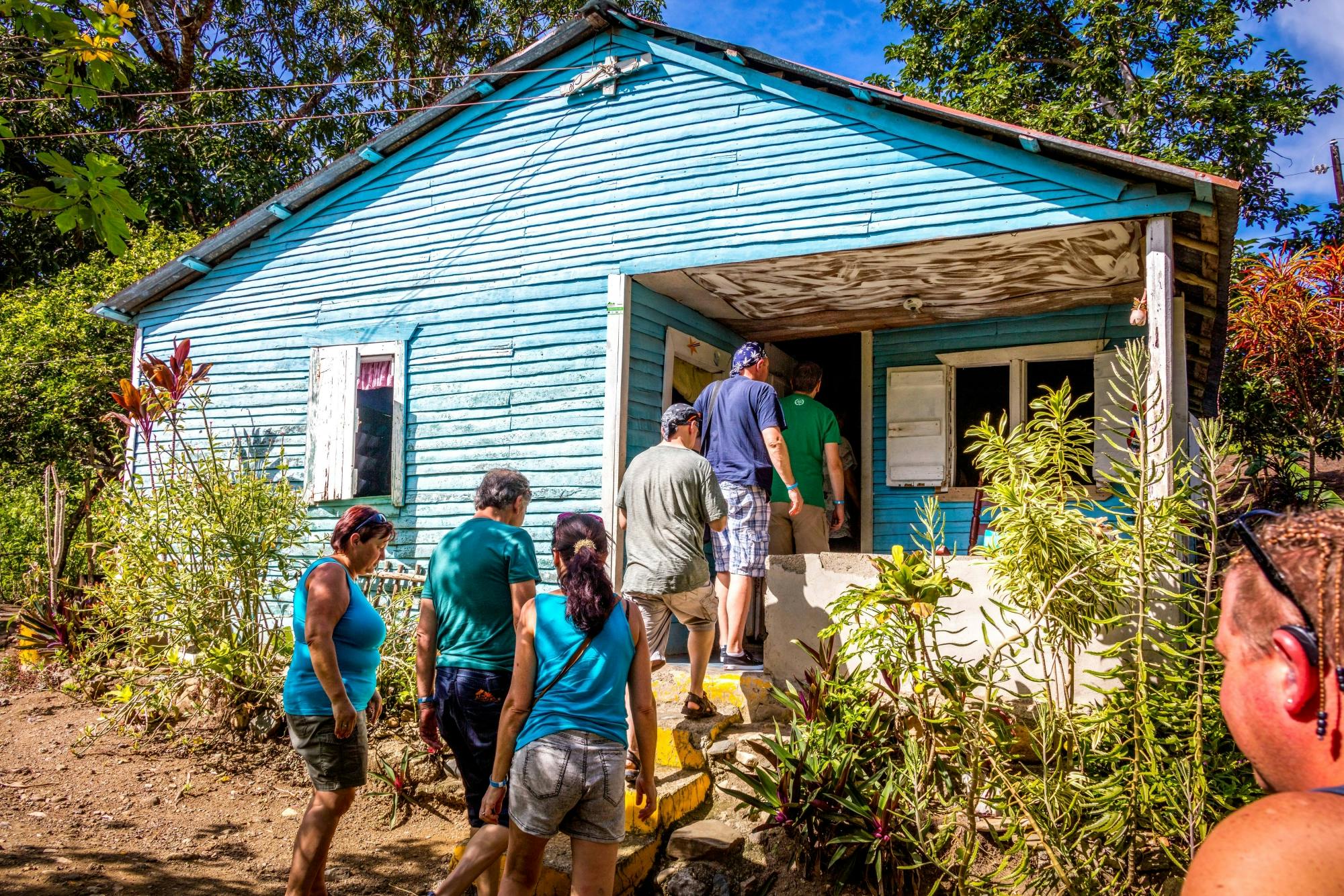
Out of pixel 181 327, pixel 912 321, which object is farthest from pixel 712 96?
pixel 181 327

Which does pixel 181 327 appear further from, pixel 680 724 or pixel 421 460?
pixel 680 724

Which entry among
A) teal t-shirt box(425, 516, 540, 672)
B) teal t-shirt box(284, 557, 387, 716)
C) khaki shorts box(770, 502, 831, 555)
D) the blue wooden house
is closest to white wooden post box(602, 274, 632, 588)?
the blue wooden house

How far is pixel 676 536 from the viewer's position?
4738 mm

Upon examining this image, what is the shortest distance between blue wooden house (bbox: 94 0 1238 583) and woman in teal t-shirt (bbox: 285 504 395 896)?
3248 millimetres

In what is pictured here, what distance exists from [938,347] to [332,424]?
18.8 ft

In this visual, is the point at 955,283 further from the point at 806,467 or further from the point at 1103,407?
the point at 806,467

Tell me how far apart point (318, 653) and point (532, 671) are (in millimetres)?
940

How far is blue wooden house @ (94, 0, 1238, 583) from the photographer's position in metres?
6.14

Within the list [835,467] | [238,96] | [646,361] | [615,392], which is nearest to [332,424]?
[615,392]

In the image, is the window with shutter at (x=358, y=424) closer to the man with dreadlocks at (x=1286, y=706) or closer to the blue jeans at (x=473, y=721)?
the blue jeans at (x=473, y=721)

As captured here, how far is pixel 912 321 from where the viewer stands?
807 centimetres

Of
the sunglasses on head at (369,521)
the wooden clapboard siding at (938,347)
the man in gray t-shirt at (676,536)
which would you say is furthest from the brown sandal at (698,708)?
the wooden clapboard siding at (938,347)

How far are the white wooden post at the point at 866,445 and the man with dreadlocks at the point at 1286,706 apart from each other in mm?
6946

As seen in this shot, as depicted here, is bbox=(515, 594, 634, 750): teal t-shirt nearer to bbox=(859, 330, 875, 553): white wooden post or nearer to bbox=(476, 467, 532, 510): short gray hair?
bbox=(476, 467, 532, 510): short gray hair
